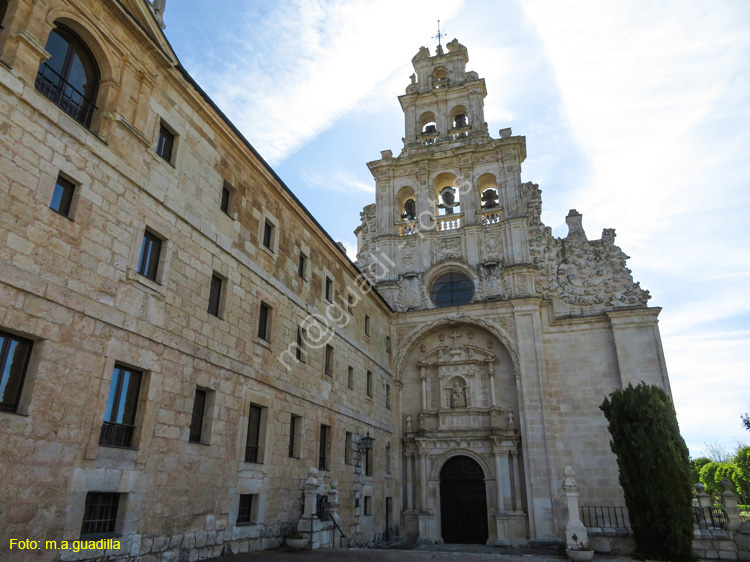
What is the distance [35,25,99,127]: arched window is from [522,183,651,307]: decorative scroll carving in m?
18.4

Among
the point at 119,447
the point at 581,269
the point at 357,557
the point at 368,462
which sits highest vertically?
the point at 581,269

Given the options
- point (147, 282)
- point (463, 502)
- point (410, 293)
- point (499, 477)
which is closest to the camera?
point (147, 282)

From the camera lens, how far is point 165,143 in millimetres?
11516

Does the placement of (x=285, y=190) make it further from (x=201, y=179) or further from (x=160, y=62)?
(x=160, y=62)

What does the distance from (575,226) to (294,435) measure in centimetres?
1630

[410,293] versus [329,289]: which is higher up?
[410,293]

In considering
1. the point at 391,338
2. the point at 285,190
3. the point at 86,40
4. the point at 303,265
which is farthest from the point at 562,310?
the point at 86,40

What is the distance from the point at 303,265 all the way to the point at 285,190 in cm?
252

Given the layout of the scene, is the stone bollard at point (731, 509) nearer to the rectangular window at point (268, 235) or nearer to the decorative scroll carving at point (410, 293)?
the decorative scroll carving at point (410, 293)

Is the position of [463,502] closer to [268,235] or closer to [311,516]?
[311,516]

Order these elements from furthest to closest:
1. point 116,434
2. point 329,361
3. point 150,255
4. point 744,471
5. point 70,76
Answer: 1. point 744,471
2. point 329,361
3. point 150,255
4. point 70,76
5. point 116,434

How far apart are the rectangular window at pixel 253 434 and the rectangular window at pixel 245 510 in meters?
0.82

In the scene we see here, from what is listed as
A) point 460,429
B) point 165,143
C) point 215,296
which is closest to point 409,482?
point 460,429

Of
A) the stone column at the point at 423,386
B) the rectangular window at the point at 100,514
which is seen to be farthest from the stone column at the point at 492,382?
the rectangular window at the point at 100,514
